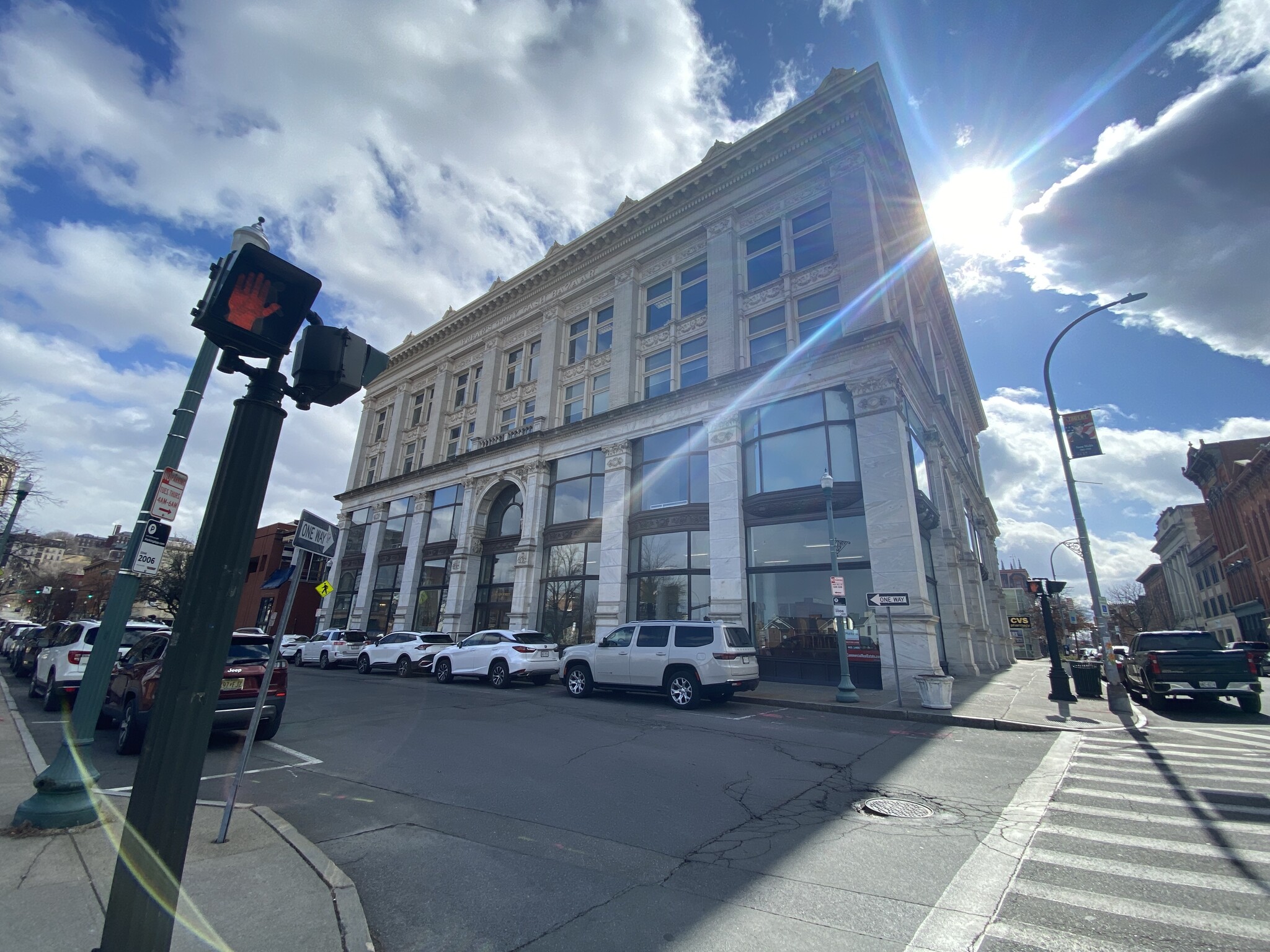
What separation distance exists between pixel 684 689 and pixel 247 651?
8.73m

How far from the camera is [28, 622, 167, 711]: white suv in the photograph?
454 inches

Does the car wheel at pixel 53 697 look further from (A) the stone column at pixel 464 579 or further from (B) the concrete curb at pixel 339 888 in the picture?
(A) the stone column at pixel 464 579

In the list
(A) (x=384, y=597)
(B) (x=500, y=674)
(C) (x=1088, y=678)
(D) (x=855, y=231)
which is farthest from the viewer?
(A) (x=384, y=597)

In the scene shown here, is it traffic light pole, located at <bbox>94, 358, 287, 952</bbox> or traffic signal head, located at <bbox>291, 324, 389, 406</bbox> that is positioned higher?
traffic signal head, located at <bbox>291, 324, 389, 406</bbox>

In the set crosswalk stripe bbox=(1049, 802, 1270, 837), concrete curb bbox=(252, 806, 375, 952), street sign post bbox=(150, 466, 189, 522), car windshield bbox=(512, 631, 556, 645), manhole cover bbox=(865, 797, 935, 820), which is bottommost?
concrete curb bbox=(252, 806, 375, 952)

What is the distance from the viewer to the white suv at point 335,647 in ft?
86.6

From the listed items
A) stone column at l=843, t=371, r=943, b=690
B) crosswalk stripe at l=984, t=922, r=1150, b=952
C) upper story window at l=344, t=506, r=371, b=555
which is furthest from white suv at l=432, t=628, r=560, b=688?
upper story window at l=344, t=506, r=371, b=555

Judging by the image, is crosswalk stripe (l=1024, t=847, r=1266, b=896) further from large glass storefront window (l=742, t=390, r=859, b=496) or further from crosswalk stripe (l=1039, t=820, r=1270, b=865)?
large glass storefront window (l=742, t=390, r=859, b=496)

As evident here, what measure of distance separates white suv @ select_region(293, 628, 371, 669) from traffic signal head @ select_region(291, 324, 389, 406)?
2604cm

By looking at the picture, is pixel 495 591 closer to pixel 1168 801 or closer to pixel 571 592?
pixel 571 592

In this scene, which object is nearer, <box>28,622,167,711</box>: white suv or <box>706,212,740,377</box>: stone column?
<box>28,622,167,711</box>: white suv

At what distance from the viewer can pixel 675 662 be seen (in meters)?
13.4

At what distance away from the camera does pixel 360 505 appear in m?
39.1

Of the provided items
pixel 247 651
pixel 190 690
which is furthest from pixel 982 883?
pixel 247 651
